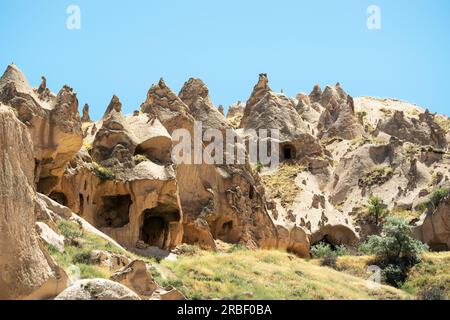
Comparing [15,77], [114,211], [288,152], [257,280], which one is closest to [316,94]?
[288,152]

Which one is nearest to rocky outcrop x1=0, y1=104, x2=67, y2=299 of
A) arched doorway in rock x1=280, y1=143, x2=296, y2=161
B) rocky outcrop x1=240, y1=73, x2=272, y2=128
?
arched doorway in rock x1=280, y1=143, x2=296, y2=161

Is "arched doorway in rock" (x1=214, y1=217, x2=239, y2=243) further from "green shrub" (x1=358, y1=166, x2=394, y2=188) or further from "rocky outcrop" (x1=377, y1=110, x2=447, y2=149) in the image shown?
"rocky outcrop" (x1=377, y1=110, x2=447, y2=149)

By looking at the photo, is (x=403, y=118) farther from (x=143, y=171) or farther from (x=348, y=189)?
(x=143, y=171)

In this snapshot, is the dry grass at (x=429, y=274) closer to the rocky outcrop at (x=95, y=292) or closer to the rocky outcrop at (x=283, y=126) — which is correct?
the rocky outcrop at (x=283, y=126)

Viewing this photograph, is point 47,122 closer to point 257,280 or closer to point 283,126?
point 257,280

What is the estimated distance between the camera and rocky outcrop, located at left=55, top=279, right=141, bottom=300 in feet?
41.0

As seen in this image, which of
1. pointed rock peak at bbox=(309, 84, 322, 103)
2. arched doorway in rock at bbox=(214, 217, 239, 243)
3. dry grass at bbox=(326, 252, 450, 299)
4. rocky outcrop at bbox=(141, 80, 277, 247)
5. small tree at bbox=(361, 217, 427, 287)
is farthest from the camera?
pointed rock peak at bbox=(309, 84, 322, 103)

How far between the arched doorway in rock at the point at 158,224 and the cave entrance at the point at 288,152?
93.7ft

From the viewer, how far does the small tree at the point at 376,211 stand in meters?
53.1

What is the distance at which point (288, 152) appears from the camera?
6250cm

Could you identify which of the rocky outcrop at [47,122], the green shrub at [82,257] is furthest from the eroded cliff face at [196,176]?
the green shrub at [82,257]

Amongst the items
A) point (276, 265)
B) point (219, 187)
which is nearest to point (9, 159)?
point (276, 265)

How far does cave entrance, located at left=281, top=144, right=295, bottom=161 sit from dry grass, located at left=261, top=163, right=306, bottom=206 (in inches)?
63.4
